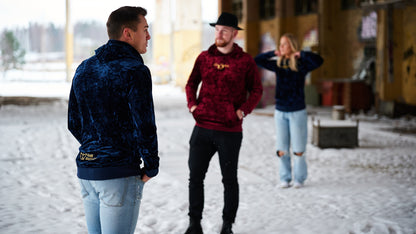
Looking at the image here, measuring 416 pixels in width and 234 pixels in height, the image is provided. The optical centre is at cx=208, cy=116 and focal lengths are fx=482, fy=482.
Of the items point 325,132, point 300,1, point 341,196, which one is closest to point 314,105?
point 300,1

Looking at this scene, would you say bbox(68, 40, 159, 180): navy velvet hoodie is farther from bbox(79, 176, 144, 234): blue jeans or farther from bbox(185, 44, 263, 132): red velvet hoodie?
bbox(185, 44, 263, 132): red velvet hoodie

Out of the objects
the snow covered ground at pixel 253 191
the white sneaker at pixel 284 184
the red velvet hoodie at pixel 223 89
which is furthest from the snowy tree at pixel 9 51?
the red velvet hoodie at pixel 223 89

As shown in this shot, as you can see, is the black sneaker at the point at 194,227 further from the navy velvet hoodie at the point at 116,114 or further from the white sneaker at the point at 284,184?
the white sneaker at the point at 284,184

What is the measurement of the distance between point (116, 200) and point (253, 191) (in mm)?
3832

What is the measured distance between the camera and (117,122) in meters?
2.40

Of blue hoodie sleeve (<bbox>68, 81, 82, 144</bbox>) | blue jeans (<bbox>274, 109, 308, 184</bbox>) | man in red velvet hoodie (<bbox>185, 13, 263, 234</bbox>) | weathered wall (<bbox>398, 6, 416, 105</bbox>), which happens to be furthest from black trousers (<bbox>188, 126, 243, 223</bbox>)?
weathered wall (<bbox>398, 6, 416, 105</bbox>)

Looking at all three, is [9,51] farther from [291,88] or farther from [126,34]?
[126,34]

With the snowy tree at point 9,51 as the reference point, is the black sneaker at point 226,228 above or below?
below

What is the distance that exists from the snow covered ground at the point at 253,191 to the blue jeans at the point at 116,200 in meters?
Result: 2.03

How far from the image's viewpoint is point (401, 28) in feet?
50.2

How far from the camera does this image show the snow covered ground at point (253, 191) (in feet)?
15.3

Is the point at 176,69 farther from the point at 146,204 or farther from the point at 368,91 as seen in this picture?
the point at 146,204

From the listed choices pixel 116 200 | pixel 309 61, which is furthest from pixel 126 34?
pixel 309 61

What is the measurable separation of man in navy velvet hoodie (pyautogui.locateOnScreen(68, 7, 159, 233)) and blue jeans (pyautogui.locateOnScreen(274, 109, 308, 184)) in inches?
145
